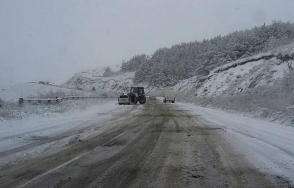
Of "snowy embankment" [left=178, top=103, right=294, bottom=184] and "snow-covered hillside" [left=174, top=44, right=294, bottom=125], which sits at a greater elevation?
"snow-covered hillside" [left=174, top=44, right=294, bottom=125]

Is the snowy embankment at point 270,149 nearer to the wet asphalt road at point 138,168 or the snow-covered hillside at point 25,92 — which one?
the wet asphalt road at point 138,168

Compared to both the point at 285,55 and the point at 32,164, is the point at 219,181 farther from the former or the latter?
the point at 285,55

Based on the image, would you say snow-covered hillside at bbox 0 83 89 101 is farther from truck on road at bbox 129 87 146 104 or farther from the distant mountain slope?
the distant mountain slope

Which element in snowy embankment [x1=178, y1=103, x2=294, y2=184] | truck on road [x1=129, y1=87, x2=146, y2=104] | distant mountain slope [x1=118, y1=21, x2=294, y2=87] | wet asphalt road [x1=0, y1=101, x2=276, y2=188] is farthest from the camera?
distant mountain slope [x1=118, y1=21, x2=294, y2=87]

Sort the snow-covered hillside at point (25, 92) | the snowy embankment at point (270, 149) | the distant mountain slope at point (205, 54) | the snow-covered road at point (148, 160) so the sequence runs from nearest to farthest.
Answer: the snow-covered road at point (148, 160), the snowy embankment at point (270, 149), the distant mountain slope at point (205, 54), the snow-covered hillside at point (25, 92)

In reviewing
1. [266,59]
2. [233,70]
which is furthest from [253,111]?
[233,70]

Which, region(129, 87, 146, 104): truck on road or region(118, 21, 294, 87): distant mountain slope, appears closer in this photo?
region(129, 87, 146, 104): truck on road

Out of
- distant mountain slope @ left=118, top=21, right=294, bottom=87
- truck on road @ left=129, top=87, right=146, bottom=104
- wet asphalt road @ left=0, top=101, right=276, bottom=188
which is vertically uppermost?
distant mountain slope @ left=118, top=21, right=294, bottom=87

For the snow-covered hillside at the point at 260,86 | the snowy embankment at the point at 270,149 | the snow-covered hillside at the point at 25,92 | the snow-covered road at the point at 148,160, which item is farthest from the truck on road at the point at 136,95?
the snow-covered road at the point at 148,160

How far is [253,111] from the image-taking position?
18297mm

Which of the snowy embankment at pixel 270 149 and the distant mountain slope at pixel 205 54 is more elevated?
the distant mountain slope at pixel 205 54

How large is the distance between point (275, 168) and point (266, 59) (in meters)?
35.3

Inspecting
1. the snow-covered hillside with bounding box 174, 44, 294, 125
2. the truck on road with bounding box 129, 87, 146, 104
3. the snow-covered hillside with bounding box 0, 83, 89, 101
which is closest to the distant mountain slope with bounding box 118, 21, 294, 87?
the snow-covered hillside with bounding box 174, 44, 294, 125

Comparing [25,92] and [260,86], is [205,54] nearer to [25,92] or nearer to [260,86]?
[260,86]
